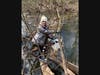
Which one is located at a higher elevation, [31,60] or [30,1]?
[30,1]

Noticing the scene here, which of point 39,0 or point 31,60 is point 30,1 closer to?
point 39,0

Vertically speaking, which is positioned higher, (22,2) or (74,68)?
(22,2)

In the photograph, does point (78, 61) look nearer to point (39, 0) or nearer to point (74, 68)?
point (74, 68)

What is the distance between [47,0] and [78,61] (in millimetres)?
730

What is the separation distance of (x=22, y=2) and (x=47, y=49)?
568mm

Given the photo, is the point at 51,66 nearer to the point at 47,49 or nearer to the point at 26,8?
the point at 47,49

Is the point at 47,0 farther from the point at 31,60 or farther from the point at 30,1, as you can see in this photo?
the point at 31,60

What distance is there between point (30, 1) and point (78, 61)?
83cm

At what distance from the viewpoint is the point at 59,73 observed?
636 centimetres

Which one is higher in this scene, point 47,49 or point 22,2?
point 22,2

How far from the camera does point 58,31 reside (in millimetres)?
6371

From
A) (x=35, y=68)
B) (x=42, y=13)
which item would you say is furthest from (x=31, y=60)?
(x=42, y=13)

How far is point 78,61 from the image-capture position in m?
6.28

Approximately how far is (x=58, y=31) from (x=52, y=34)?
0.08 metres
